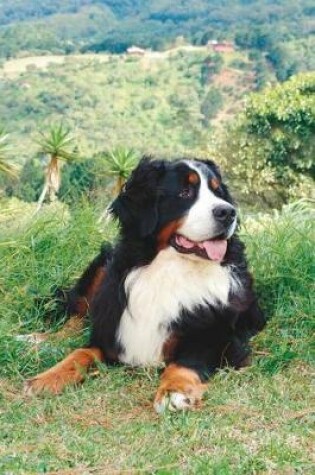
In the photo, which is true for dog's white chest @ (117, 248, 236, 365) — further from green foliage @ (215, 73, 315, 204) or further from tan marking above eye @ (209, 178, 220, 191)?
green foliage @ (215, 73, 315, 204)

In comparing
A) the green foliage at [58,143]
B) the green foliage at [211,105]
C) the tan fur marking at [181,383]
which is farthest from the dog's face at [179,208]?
the green foliage at [211,105]

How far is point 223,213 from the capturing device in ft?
13.5

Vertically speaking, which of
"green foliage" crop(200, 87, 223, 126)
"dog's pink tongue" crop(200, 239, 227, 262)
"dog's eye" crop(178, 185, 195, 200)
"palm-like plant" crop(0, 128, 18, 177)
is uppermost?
"dog's eye" crop(178, 185, 195, 200)

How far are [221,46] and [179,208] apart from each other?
2930 inches

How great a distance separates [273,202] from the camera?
94.3ft

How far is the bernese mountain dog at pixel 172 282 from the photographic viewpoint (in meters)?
4.18

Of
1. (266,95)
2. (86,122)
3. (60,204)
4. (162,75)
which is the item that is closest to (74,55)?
(162,75)

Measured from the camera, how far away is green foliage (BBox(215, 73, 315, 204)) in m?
29.0

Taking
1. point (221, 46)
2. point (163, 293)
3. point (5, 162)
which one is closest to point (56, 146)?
point (5, 162)

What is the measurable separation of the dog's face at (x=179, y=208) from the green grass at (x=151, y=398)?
0.71 meters

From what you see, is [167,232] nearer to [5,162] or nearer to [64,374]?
[64,374]

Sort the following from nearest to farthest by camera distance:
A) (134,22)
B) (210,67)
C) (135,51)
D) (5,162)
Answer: (5,162) < (210,67) < (135,51) < (134,22)

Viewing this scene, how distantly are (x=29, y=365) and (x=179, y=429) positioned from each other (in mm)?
1294

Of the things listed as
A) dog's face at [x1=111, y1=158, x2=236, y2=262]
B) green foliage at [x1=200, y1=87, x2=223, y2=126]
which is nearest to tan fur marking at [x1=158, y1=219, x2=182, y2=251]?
dog's face at [x1=111, y1=158, x2=236, y2=262]
